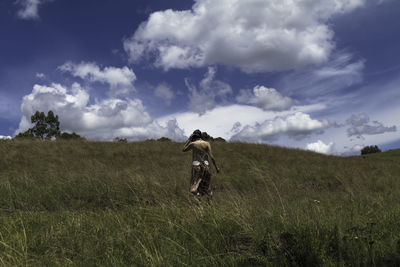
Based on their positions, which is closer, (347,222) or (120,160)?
(347,222)

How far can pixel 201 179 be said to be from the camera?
7.58 m

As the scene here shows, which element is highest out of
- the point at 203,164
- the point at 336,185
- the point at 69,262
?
the point at 203,164

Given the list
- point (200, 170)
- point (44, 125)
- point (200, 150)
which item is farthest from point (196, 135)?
point (44, 125)

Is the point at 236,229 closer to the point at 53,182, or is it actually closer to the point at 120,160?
the point at 53,182

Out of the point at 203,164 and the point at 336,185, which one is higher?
the point at 203,164

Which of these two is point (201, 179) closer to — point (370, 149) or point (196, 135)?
point (196, 135)

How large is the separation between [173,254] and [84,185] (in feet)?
24.1

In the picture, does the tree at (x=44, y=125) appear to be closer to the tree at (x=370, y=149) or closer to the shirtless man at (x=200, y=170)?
the shirtless man at (x=200, y=170)

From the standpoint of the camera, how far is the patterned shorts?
7566 mm

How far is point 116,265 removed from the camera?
9.40 feet

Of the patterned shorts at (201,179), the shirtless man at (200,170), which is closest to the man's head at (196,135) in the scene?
the shirtless man at (200,170)

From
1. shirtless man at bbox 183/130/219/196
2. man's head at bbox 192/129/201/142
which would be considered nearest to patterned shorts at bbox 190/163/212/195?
shirtless man at bbox 183/130/219/196

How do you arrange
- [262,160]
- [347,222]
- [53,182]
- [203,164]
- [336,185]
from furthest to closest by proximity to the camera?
[262,160]
[336,185]
[53,182]
[203,164]
[347,222]

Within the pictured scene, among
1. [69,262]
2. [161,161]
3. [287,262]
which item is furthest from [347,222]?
[161,161]
